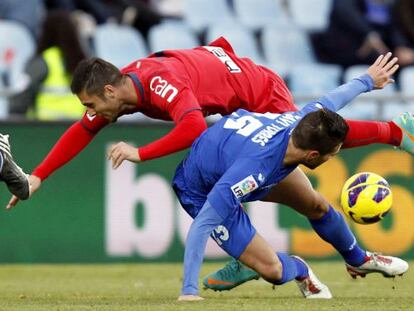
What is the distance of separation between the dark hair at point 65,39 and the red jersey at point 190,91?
18.4 feet

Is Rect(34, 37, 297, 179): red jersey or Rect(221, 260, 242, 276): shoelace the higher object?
Rect(34, 37, 297, 179): red jersey

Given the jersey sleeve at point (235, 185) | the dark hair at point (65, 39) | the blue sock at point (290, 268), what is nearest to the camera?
the jersey sleeve at point (235, 185)

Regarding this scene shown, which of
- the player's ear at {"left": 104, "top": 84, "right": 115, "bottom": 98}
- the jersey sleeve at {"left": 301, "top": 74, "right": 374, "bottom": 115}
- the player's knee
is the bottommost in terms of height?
the player's knee

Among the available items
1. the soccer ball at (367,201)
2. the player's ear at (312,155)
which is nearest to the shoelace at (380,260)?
the soccer ball at (367,201)

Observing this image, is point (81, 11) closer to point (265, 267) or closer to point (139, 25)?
point (139, 25)

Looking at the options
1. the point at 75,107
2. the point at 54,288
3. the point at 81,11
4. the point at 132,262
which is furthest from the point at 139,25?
the point at 54,288

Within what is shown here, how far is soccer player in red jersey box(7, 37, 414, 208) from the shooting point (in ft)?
31.5

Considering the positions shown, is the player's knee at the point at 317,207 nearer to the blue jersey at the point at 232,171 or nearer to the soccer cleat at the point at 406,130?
the blue jersey at the point at 232,171

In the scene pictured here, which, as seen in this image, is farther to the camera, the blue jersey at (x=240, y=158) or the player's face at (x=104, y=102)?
the player's face at (x=104, y=102)

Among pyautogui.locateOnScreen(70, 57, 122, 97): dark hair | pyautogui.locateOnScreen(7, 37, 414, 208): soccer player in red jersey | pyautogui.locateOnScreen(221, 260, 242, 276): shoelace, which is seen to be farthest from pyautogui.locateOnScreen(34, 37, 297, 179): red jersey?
pyautogui.locateOnScreen(221, 260, 242, 276): shoelace

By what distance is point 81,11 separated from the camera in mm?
18188

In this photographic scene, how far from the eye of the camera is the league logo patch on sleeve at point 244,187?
30.3 feet

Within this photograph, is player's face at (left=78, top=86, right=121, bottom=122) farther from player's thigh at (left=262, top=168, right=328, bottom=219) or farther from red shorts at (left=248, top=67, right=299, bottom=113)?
player's thigh at (left=262, top=168, right=328, bottom=219)

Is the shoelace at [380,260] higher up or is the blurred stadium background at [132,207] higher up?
the shoelace at [380,260]
